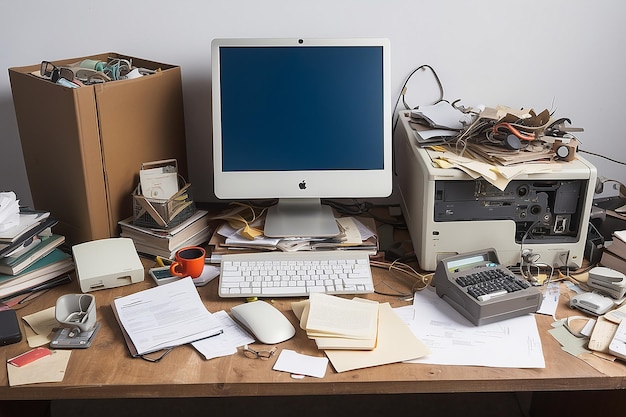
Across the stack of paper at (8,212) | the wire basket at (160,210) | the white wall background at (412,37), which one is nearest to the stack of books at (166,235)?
the wire basket at (160,210)

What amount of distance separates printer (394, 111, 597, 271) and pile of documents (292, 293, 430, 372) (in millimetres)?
275

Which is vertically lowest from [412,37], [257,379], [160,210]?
[257,379]

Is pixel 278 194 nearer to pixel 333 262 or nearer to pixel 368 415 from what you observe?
pixel 333 262

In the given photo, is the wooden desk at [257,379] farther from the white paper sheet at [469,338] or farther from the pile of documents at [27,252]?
the pile of documents at [27,252]

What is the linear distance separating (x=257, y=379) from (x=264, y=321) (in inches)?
6.6

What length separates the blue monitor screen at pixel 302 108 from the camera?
1683mm

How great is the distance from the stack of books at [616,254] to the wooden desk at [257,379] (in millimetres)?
398

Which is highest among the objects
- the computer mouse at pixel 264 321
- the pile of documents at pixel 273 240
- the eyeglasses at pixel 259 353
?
the pile of documents at pixel 273 240

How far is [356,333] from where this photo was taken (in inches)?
53.4

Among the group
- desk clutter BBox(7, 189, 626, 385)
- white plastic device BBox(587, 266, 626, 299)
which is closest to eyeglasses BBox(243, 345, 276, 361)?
desk clutter BBox(7, 189, 626, 385)

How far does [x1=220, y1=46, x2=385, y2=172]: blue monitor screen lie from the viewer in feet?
5.52

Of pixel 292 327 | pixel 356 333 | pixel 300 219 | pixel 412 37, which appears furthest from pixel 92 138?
pixel 412 37

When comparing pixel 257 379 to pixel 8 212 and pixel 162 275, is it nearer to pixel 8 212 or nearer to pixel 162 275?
pixel 162 275

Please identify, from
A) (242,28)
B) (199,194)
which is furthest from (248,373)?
(242,28)
